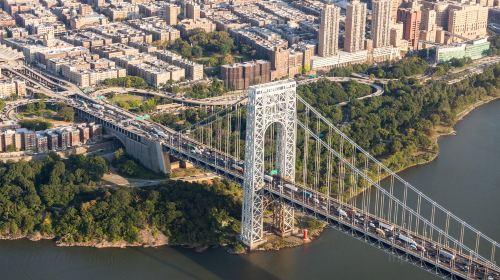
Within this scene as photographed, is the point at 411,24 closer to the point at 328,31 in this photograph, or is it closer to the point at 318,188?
the point at 328,31

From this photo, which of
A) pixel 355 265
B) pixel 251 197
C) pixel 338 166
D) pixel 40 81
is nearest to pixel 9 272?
pixel 251 197

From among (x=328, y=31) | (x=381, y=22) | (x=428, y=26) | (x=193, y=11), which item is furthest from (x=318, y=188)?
(x=193, y=11)

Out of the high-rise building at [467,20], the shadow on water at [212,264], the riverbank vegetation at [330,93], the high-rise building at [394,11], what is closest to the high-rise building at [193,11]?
the high-rise building at [394,11]

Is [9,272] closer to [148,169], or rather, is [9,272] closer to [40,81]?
Result: [148,169]

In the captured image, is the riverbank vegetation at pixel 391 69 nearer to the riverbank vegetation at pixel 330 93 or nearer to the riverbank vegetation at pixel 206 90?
the riverbank vegetation at pixel 330 93

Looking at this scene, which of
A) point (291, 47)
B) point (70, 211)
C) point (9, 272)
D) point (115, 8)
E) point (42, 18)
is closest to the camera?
point (9, 272)
